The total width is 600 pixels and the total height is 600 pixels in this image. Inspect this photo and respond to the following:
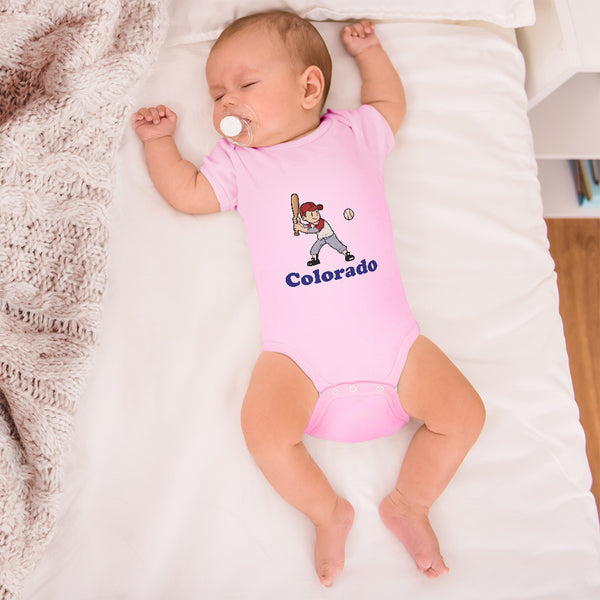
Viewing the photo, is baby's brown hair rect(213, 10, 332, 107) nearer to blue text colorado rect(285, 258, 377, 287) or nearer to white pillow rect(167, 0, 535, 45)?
white pillow rect(167, 0, 535, 45)

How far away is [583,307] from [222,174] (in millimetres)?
1145

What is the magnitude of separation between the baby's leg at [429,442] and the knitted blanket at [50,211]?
533 mm

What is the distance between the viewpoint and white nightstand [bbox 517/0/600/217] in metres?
1.25

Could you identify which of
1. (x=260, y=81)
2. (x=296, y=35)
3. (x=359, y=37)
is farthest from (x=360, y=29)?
(x=260, y=81)

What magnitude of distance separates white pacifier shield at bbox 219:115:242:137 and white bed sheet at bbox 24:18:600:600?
115 mm

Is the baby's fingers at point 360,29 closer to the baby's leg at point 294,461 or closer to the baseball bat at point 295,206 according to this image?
the baseball bat at point 295,206

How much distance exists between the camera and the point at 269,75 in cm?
109

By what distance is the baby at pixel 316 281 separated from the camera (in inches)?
38.8

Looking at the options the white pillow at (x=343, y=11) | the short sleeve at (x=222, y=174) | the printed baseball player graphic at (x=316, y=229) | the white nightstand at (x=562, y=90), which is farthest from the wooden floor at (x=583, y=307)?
the short sleeve at (x=222, y=174)

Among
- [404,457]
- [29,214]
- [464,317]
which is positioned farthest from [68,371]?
[464,317]

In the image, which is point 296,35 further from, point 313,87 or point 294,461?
point 294,461

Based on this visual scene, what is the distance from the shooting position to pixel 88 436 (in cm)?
100

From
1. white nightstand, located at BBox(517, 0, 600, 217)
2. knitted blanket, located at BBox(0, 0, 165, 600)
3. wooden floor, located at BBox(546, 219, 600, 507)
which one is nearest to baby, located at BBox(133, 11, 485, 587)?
knitted blanket, located at BBox(0, 0, 165, 600)

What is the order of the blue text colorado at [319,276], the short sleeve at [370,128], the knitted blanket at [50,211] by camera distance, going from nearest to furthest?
the knitted blanket at [50,211], the blue text colorado at [319,276], the short sleeve at [370,128]
